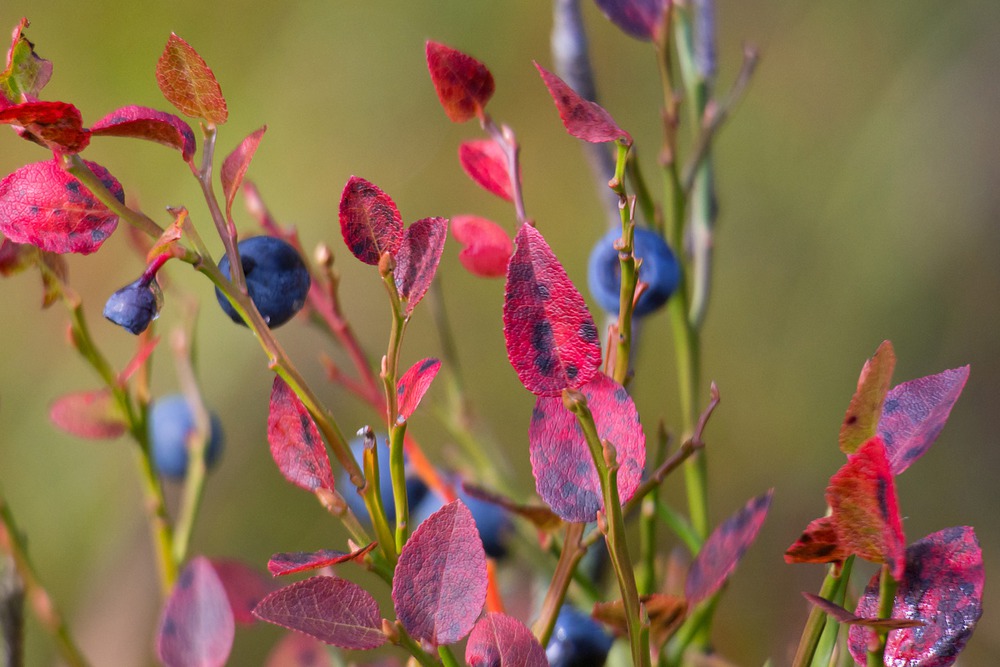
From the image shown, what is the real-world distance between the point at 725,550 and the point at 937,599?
9 centimetres

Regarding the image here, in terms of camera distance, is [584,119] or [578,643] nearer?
[584,119]

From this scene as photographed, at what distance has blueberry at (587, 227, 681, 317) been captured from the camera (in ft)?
1.32

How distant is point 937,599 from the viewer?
0.85ft

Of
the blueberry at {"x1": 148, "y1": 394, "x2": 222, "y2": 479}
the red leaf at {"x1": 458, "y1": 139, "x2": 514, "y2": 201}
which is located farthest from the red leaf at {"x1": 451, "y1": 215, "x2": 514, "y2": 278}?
the blueberry at {"x1": 148, "y1": 394, "x2": 222, "y2": 479}

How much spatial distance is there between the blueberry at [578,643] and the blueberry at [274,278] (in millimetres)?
166

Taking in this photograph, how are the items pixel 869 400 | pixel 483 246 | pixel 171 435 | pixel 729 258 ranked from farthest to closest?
pixel 729 258 < pixel 171 435 < pixel 483 246 < pixel 869 400

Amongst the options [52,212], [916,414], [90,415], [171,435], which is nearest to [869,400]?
[916,414]

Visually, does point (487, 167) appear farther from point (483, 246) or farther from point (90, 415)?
point (90, 415)

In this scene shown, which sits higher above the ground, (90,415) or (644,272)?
(644,272)

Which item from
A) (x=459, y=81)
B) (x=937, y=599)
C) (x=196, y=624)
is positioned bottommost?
(x=196, y=624)

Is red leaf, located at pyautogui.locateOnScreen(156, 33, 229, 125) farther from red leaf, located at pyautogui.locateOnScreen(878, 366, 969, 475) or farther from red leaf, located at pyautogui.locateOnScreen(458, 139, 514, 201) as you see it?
red leaf, located at pyautogui.locateOnScreen(878, 366, 969, 475)

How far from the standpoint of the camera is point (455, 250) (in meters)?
1.39

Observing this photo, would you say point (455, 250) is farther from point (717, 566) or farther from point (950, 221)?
point (717, 566)

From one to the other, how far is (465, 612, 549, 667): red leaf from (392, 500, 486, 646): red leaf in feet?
0.04
